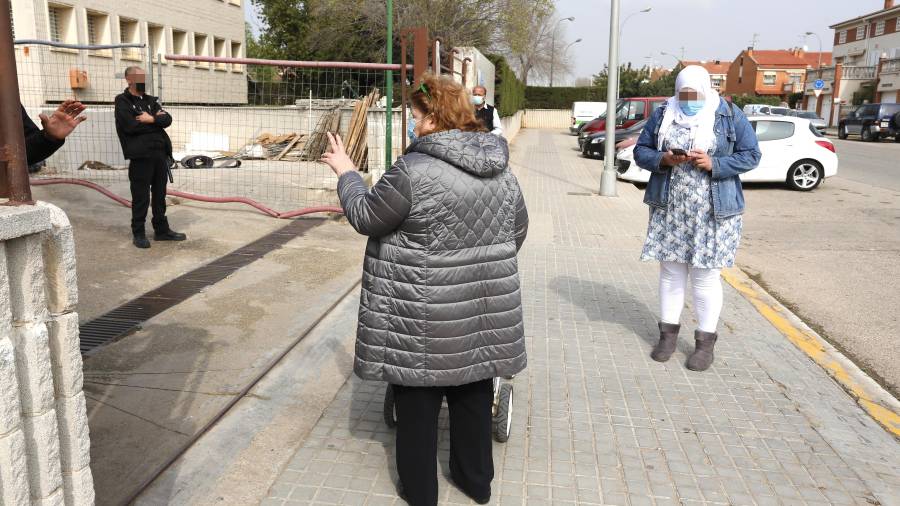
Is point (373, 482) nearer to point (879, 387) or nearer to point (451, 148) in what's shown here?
point (451, 148)

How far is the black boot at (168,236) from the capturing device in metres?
7.96

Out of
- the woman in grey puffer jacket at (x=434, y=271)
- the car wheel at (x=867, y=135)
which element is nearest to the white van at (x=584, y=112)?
the car wheel at (x=867, y=135)

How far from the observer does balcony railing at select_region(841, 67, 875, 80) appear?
208ft

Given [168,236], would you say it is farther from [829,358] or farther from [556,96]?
[556,96]

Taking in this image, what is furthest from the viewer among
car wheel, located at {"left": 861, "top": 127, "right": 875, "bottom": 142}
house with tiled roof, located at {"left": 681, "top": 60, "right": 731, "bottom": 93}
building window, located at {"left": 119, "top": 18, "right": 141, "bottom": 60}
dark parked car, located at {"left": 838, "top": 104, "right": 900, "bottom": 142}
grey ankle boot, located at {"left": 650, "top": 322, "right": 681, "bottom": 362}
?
house with tiled roof, located at {"left": 681, "top": 60, "right": 731, "bottom": 93}

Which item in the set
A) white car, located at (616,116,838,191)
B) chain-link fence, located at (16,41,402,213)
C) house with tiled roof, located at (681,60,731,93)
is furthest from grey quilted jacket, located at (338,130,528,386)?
house with tiled roof, located at (681,60,731,93)

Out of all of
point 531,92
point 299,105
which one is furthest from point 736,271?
point 531,92

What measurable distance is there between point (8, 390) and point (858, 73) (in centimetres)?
7506

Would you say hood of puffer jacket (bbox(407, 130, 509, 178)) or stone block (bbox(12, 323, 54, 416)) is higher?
hood of puffer jacket (bbox(407, 130, 509, 178))

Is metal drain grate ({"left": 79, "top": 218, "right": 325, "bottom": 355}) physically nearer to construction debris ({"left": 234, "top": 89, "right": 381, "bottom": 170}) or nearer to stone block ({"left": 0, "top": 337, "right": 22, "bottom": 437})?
stone block ({"left": 0, "top": 337, "right": 22, "bottom": 437})

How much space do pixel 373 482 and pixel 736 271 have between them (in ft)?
19.1

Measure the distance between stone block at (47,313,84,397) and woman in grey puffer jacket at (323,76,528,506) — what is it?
3.89 feet

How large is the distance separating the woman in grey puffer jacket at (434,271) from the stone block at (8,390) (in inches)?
54.6

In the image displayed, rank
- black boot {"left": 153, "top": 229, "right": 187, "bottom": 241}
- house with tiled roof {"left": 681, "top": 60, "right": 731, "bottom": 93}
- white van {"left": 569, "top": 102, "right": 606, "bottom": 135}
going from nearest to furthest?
black boot {"left": 153, "top": 229, "right": 187, "bottom": 241}
white van {"left": 569, "top": 102, "right": 606, "bottom": 135}
house with tiled roof {"left": 681, "top": 60, "right": 731, "bottom": 93}
